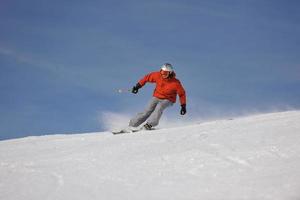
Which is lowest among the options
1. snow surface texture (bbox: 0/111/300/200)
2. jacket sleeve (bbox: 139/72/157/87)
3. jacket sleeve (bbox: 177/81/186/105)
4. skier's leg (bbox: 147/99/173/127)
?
snow surface texture (bbox: 0/111/300/200)

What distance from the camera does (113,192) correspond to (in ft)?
19.3

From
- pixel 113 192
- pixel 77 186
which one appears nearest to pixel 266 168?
pixel 113 192

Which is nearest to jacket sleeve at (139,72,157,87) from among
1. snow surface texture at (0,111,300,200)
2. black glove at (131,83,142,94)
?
black glove at (131,83,142,94)

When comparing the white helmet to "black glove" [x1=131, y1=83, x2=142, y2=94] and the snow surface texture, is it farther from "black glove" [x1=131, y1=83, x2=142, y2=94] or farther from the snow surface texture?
the snow surface texture

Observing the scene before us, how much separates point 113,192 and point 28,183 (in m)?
1.21

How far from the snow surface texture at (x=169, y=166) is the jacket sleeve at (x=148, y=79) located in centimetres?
312

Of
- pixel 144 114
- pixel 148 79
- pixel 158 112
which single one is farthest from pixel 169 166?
pixel 148 79

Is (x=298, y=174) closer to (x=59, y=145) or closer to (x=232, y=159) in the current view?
(x=232, y=159)

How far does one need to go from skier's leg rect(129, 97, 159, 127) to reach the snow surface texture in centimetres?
252

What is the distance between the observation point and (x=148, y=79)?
1225 cm

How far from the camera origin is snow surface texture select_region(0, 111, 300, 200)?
5.77m

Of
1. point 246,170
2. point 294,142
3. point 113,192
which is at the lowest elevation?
point 113,192

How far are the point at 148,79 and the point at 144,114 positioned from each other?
0.99 metres

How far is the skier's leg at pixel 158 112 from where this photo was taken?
448 inches
